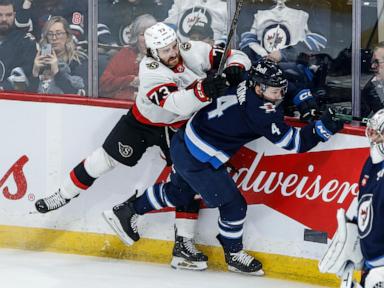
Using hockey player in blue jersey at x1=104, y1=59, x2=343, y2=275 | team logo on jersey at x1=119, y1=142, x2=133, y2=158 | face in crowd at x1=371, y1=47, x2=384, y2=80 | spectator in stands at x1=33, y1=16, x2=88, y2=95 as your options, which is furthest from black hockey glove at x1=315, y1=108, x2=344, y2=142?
spectator in stands at x1=33, y1=16, x2=88, y2=95

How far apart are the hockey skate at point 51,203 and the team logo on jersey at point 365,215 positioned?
1.86 meters

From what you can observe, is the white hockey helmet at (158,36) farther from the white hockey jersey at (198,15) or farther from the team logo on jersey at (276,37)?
the team logo on jersey at (276,37)

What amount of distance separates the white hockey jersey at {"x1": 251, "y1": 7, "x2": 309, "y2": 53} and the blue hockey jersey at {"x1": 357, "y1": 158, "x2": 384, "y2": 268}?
1.13 m

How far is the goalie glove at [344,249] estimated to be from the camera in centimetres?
333

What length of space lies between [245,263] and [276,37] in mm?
972

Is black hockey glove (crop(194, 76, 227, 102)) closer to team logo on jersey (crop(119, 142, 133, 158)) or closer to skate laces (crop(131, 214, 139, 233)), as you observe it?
team logo on jersey (crop(119, 142, 133, 158))

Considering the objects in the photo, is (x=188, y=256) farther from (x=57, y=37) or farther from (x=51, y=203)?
(x=57, y=37)

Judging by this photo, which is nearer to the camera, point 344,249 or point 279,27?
point 344,249

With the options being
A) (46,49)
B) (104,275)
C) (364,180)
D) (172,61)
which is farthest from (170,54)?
(364,180)

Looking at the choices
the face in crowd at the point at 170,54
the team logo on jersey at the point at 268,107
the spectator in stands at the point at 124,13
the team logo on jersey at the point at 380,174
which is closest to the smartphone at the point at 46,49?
the spectator in stands at the point at 124,13

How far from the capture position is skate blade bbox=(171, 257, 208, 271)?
455 cm

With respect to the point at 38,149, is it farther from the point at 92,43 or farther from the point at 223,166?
the point at 223,166

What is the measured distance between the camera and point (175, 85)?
425 centimetres

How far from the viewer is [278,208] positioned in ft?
14.5
